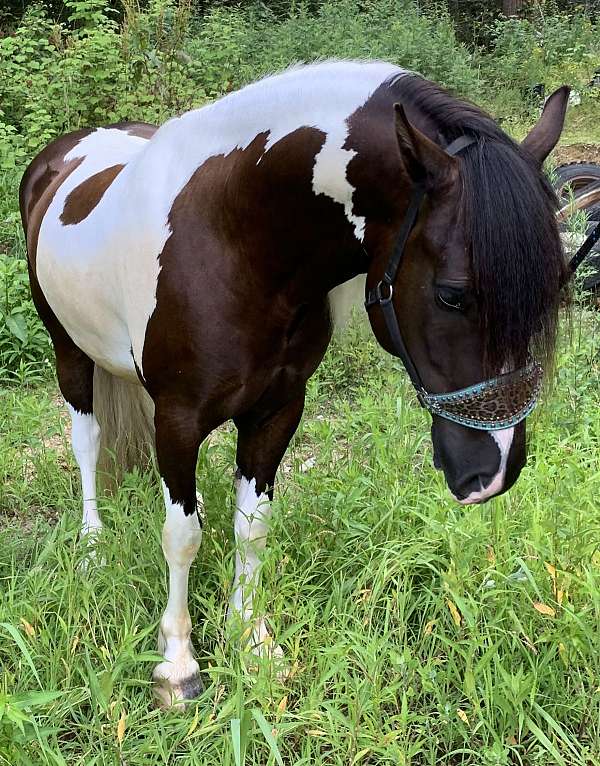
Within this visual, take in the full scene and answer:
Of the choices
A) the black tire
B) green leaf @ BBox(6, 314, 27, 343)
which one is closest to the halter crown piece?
green leaf @ BBox(6, 314, 27, 343)

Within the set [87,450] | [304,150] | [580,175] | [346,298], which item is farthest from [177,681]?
[580,175]

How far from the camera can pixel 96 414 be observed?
2.73m

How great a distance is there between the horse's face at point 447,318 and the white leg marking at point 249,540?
30.1 inches

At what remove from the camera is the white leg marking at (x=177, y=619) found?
1.96 m

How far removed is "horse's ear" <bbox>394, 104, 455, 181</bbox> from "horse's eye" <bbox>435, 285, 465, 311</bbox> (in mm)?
203

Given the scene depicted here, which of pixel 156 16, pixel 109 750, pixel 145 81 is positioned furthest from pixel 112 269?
pixel 156 16

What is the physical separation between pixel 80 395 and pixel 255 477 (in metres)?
0.91

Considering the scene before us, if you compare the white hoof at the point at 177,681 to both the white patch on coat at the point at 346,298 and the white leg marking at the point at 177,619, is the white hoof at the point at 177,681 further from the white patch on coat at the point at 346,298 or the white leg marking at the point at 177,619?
the white patch on coat at the point at 346,298

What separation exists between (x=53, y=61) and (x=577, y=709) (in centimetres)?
602

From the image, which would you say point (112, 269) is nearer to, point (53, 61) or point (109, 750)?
point (109, 750)

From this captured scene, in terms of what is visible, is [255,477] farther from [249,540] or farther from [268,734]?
[268,734]

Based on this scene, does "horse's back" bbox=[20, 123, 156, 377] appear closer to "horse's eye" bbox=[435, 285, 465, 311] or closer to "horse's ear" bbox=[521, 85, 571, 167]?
"horse's eye" bbox=[435, 285, 465, 311]

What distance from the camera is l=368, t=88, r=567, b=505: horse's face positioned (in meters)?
1.30

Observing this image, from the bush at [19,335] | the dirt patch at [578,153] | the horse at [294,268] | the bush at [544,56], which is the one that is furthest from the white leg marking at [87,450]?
A: the bush at [544,56]
